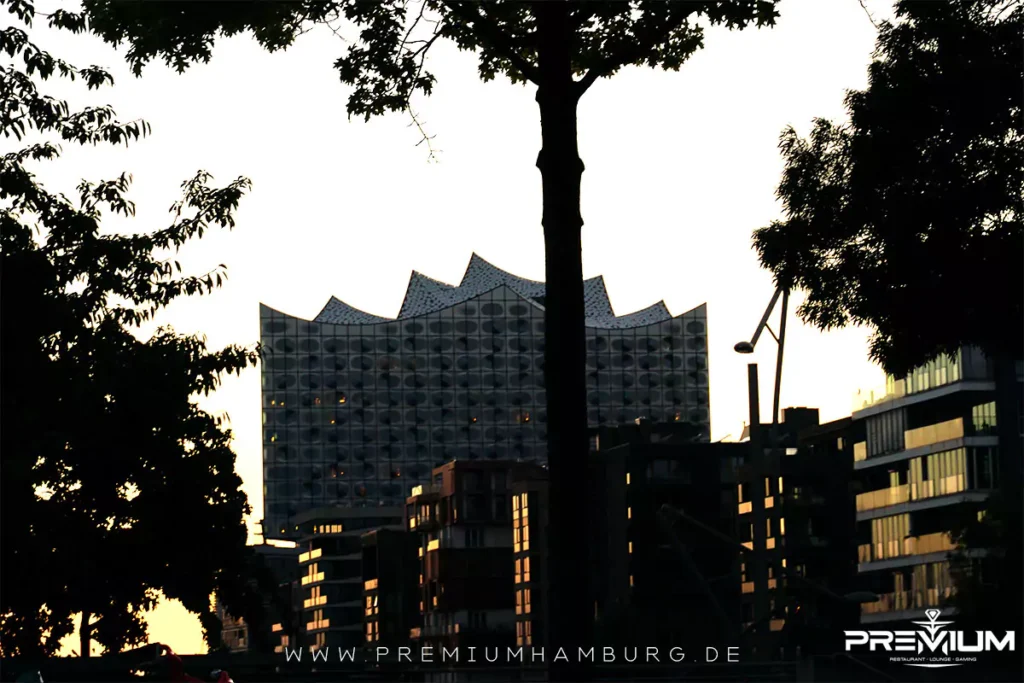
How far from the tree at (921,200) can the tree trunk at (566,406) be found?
789 centimetres

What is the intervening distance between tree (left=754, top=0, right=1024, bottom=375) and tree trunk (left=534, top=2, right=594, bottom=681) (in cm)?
789

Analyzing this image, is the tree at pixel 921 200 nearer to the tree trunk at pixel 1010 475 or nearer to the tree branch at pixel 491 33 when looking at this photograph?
the tree branch at pixel 491 33

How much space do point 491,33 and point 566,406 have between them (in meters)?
2.69

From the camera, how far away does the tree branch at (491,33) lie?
1103 cm

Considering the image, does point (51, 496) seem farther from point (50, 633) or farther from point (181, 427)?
point (50, 633)

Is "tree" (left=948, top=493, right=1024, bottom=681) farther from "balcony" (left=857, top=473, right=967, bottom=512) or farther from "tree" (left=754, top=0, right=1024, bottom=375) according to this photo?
"balcony" (left=857, top=473, right=967, bottom=512)

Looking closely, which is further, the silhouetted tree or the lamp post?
the lamp post

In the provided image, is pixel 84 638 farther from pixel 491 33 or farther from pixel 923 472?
pixel 923 472

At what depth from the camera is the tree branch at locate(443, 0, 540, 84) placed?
11.0m

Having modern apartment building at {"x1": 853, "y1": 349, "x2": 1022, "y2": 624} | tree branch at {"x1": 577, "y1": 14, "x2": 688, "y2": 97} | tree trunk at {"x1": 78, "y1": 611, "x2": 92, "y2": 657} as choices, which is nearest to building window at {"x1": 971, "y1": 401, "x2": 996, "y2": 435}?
modern apartment building at {"x1": 853, "y1": 349, "x2": 1022, "y2": 624}

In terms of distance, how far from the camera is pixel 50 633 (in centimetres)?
1869

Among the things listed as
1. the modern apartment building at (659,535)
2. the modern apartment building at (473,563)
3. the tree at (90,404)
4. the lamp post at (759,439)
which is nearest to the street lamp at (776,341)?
the lamp post at (759,439)

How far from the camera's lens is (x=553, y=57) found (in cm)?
1104

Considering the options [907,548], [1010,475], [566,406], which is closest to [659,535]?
[907,548]
